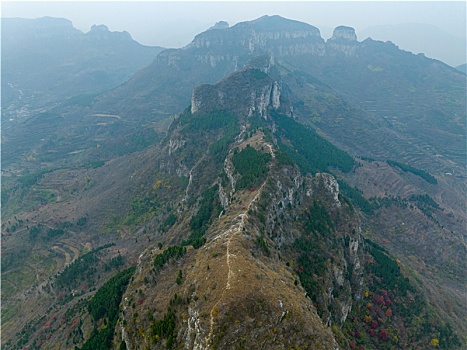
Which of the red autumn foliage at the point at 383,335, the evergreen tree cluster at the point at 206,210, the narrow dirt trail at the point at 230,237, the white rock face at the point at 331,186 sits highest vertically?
the narrow dirt trail at the point at 230,237

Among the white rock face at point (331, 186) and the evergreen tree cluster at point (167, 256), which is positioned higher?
the evergreen tree cluster at point (167, 256)

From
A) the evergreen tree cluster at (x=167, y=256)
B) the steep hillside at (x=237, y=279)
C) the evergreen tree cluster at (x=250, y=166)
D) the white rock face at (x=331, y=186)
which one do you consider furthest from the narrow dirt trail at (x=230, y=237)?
the white rock face at (x=331, y=186)

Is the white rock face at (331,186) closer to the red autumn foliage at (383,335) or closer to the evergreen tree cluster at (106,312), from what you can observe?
the red autumn foliage at (383,335)

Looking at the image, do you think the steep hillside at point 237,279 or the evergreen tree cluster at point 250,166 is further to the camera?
the evergreen tree cluster at point 250,166

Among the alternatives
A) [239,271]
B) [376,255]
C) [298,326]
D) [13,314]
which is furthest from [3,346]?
[376,255]

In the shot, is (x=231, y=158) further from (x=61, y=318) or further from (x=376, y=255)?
(x=61, y=318)

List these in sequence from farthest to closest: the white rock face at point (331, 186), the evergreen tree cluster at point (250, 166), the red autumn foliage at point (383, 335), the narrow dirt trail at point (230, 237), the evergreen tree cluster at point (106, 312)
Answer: the white rock face at point (331, 186)
the evergreen tree cluster at point (250, 166)
the red autumn foliage at point (383, 335)
the evergreen tree cluster at point (106, 312)
the narrow dirt trail at point (230, 237)

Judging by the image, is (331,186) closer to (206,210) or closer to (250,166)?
(250,166)

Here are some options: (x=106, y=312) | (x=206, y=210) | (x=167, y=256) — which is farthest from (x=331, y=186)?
(x=106, y=312)

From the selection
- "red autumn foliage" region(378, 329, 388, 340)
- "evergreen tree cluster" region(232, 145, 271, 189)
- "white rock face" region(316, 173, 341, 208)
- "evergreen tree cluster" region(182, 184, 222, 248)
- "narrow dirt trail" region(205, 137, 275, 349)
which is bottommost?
"red autumn foliage" region(378, 329, 388, 340)

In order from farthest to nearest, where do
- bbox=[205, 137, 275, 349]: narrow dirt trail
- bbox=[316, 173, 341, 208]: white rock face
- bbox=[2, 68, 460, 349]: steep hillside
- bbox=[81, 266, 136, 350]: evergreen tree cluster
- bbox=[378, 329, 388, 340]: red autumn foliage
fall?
1. bbox=[316, 173, 341, 208]: white rock face
2. bbox=[378, 329, 388, 340]: red autumn foliage
3. bbox=[81, 266, 136, 350]: evergreen tree cluster
4. bbox=[2, 68, 460, 349]: steep hillside
5. bbox=[205, 137, 275, 349]: narrow dirt trail

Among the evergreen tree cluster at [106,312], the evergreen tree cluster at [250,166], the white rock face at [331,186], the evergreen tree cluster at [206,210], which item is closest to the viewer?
the evergreen tree cluster at [106,312]

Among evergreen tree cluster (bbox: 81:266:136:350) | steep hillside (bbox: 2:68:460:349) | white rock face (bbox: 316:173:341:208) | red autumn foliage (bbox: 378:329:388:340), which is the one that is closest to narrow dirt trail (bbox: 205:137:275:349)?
steep hillside (bbox: 2:68:460:349)

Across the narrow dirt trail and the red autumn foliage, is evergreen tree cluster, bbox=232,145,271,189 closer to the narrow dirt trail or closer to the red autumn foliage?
the narrow dirt trail
